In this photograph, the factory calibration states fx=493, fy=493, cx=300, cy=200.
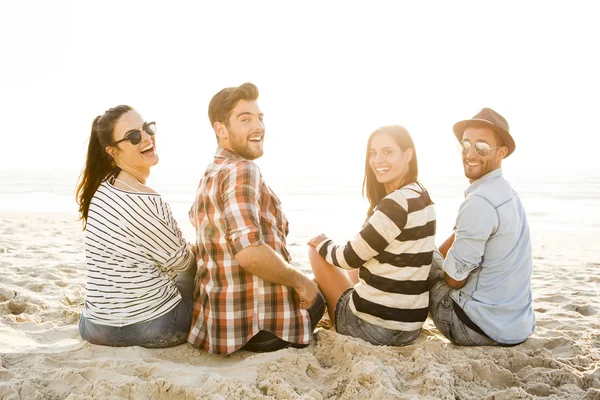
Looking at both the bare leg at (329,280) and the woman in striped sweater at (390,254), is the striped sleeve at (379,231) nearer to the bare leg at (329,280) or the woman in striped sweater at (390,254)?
the woman in striped sweater at (390,254)

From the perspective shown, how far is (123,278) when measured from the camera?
10.8 feet

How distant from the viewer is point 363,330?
11.4 ft

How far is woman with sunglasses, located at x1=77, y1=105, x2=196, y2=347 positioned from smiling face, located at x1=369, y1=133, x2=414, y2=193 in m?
1.49

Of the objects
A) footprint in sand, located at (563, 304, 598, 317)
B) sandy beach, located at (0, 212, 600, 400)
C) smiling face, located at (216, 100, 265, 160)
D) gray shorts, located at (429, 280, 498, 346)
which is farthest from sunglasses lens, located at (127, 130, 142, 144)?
footprint in sand, located at (563, 304, 598, 317)

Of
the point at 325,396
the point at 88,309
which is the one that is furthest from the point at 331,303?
the point at 88,309

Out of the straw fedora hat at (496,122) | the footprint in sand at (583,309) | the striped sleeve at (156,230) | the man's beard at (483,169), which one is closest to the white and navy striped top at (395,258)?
the man's beard at (483,169)

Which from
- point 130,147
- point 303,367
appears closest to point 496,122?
point 303,367

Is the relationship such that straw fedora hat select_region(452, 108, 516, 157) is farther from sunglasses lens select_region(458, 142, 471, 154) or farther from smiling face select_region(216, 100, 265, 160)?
smiling face select_region(216, 100, 265, 160)

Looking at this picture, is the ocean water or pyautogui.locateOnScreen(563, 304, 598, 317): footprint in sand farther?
the ocean water

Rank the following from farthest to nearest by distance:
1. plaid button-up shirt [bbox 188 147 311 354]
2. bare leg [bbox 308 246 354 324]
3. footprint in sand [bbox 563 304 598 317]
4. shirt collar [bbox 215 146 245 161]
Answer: footprint in sand [bbox 563 304 598 317], bare leg [bbox 308 246 354 324], shirt collar [bbox 215 146 245 161], plaid button-up shirt [bbox 188 147 311 354]

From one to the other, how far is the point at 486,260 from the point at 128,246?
242 centimetres

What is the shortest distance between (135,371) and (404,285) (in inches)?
70.8

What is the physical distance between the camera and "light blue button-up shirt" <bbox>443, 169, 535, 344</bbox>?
3.28 m

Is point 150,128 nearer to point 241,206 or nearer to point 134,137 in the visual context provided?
point 134,137
